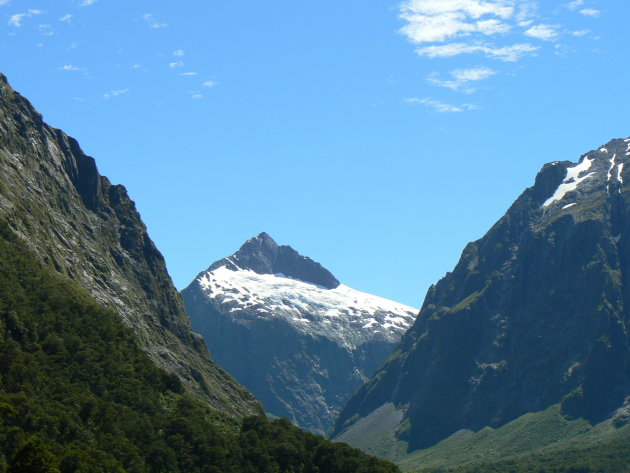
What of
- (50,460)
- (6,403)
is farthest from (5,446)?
(50,460)

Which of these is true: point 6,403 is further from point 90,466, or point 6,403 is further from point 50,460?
point 50,460

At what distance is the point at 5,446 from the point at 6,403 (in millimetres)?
9206

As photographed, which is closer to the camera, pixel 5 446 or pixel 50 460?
pixel 50 460

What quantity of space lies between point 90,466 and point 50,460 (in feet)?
114

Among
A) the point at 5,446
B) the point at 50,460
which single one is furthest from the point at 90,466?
the point at 50,460

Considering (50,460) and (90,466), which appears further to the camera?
(90,466)

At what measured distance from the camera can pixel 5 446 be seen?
192250 millimetres

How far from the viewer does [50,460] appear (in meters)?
→ 163

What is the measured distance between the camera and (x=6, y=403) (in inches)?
7800

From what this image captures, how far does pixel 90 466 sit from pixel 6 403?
781 inches

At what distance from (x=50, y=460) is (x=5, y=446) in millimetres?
33208

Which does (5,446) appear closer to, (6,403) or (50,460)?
(6,403)

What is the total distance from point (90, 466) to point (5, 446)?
15968mm

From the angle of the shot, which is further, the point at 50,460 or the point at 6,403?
the point at 6,403
